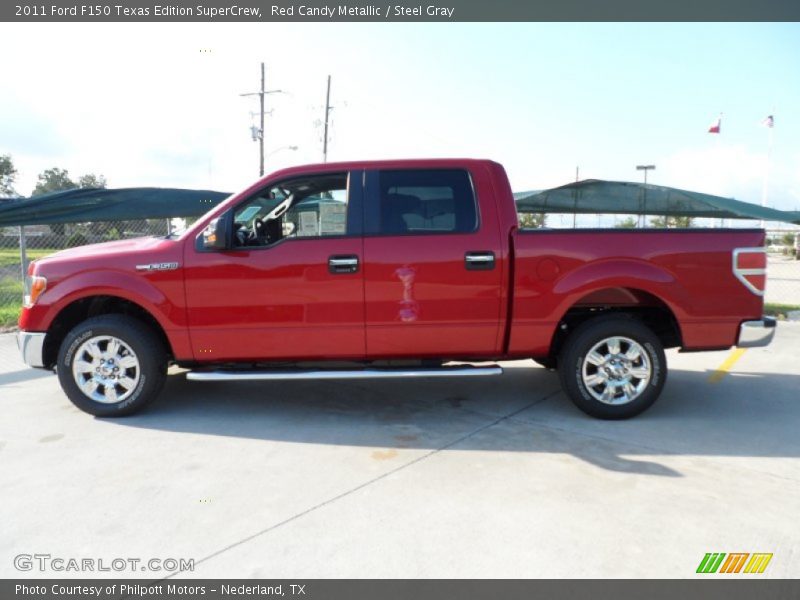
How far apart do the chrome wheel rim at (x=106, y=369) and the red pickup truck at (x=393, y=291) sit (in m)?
0.01

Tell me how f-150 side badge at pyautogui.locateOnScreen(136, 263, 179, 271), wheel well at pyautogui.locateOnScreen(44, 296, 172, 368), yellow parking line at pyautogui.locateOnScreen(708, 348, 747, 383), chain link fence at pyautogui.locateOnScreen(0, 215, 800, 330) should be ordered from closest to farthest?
f-150 side badge at pyautogui.locateOnScreen(136, 263, 179, 271) → wheel well at pyautogui.locateOnScreen(44, 296, 172, 368) → yellow parking line at pyautogui.locateOnScreen(708, 348, 747, 383) → chain link fence at pyautogui.locateOnScreen(0, 215, 800, 330)

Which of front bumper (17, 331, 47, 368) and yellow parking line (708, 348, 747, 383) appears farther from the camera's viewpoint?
yellow parking line (708, 348, 747, 383)

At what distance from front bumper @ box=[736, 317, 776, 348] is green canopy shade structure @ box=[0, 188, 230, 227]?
8244 millimetres

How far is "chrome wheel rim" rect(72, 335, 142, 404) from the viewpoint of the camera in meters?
4.56

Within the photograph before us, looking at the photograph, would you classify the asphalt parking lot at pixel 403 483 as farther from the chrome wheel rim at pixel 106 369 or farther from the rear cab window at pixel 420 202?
the rear cab window at pixel 420 202

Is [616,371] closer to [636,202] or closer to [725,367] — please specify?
[725,367]

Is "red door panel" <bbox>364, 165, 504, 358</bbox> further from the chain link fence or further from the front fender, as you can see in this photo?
the chain link fence

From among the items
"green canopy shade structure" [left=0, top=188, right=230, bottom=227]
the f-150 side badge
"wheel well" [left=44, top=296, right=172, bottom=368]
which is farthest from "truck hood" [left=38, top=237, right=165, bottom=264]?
"green canopy shade structure" [left=0, top=188, right=230, bottom=227]

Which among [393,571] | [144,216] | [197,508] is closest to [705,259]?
[393,571]

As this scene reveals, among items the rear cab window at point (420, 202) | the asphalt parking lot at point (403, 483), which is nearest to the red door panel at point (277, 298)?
the rear cab window at point (420, 202)

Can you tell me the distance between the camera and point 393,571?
2598 millimetres

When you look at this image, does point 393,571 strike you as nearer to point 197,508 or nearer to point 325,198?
point 197,508
